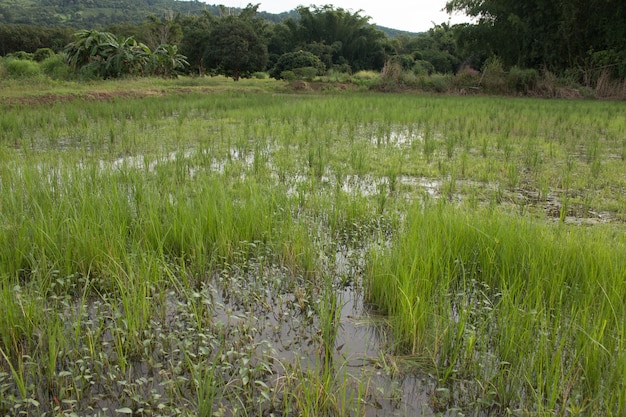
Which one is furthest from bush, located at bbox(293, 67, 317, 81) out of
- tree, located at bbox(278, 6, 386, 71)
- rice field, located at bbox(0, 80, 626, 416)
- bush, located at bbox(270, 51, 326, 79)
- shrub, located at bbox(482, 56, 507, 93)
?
rice field, located at bbox(0, 80, 626, 416)

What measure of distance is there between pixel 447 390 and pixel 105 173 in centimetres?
277

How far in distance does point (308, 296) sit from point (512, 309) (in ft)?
2.62

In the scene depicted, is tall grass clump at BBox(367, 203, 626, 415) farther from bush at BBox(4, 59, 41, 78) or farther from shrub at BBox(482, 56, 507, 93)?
bush at BBox(4, 59, 41, 78)

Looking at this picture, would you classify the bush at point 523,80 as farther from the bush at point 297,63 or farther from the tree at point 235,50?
the tree at point 235,50

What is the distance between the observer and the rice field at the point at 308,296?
4.29 feet

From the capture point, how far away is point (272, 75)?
22328 millimetres

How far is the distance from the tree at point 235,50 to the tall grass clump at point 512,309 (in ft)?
69.8

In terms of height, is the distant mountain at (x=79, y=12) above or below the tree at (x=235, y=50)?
above

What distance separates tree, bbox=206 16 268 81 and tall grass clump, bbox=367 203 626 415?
21.3 m

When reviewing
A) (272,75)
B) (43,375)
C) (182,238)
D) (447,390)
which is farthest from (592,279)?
(272,75)

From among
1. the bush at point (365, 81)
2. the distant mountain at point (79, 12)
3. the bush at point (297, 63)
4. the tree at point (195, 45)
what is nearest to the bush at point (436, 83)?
the bush at point (365, 81)

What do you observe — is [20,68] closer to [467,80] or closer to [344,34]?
[467,80]

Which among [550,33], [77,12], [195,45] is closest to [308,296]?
[550,33]

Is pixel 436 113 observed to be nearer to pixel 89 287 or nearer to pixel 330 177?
pixel 330 177
